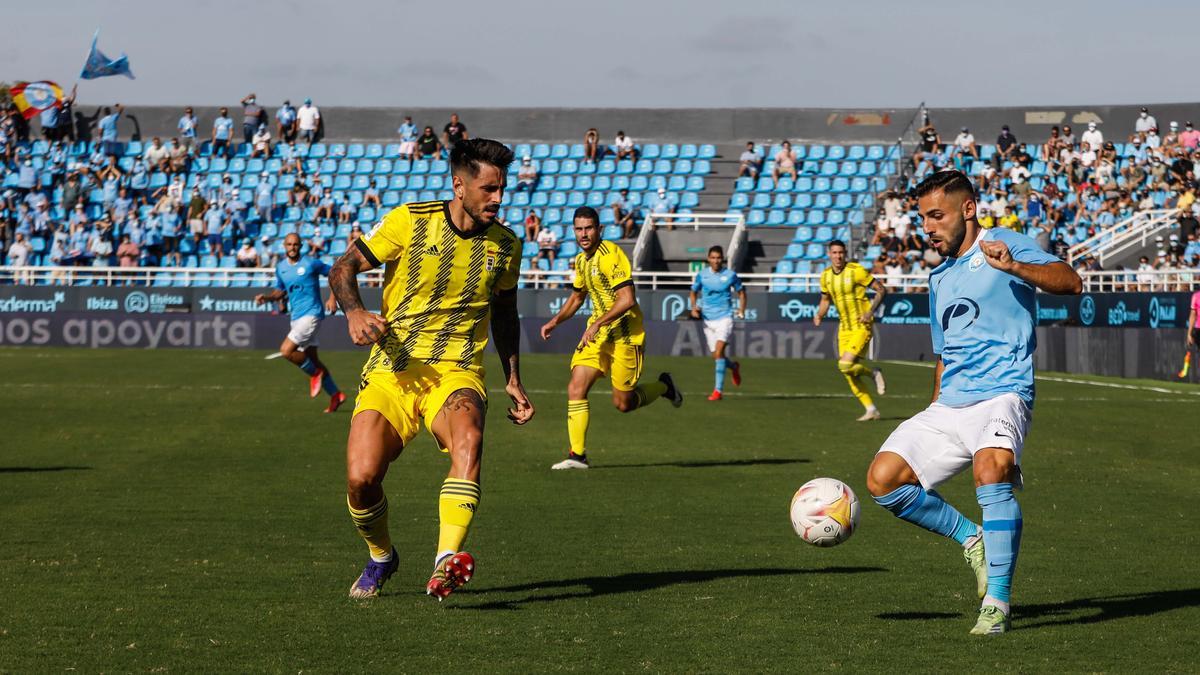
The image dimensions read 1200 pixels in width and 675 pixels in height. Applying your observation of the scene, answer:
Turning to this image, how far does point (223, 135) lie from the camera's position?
46.3m

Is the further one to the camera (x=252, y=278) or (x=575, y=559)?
(x=252, y=278)

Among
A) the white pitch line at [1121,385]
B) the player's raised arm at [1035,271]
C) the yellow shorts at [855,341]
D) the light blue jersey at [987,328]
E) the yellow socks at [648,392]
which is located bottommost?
the white pitch line at [1121,385]

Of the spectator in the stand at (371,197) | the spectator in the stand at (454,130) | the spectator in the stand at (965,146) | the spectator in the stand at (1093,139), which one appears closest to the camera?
the spectator in the stand at (1093,139)

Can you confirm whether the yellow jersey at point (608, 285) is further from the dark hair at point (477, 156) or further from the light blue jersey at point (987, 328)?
the light blue jersey at point (987, 328)

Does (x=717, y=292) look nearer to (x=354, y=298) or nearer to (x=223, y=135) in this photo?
(x=354, y=298)

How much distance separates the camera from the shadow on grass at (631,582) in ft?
23.7

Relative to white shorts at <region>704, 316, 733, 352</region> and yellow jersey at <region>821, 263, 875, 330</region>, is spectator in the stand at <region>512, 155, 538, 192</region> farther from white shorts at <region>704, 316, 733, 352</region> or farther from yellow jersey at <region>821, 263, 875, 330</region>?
yellow jersey at <region>821, 263, 875, 330</region>

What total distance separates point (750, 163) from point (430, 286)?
3781cm

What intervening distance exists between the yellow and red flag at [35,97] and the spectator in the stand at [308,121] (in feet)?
24.3

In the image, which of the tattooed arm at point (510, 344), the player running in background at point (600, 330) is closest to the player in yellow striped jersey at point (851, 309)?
the player running in background at point (600, 330)

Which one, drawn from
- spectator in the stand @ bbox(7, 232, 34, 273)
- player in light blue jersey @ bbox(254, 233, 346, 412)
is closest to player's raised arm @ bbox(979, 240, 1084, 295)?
player in light blue jersey @ bbox(254, 233, 346, 412)

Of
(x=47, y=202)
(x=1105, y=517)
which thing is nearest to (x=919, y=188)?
(x=1105, y=517)

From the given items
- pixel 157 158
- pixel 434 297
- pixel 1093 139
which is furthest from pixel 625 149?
pixel 434 297

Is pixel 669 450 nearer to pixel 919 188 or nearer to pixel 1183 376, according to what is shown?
pixel 919 188
